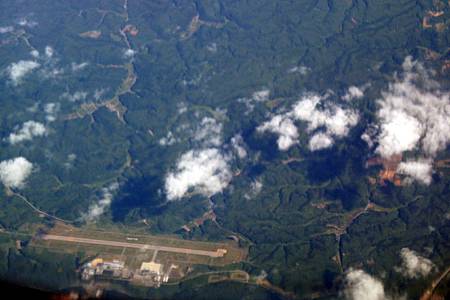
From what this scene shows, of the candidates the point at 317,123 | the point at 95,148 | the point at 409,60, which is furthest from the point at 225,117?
the point at 409,60

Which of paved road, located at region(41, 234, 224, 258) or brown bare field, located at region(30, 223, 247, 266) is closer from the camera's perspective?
brown bare field, located at region(30, 223, 247, 266)

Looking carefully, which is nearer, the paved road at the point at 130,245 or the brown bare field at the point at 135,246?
the brown bare field at the point at 135,246

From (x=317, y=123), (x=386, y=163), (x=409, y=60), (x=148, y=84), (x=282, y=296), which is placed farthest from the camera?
(x=148, y=84)

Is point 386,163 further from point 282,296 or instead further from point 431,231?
point 282,296

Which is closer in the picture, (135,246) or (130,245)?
(135,246)

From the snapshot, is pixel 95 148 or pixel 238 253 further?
pixel 95 148

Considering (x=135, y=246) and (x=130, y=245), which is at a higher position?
(x=130, y=245)

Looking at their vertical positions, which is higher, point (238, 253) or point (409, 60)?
point (409, 60)

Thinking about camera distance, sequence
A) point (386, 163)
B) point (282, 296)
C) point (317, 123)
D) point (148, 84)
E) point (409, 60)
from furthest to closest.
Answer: point (148, 84) < point (409, 60) < point (317, 123) < point (386, 163) < point (282, 296)

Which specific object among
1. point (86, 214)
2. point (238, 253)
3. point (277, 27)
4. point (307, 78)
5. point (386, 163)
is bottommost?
point (238, 253)
